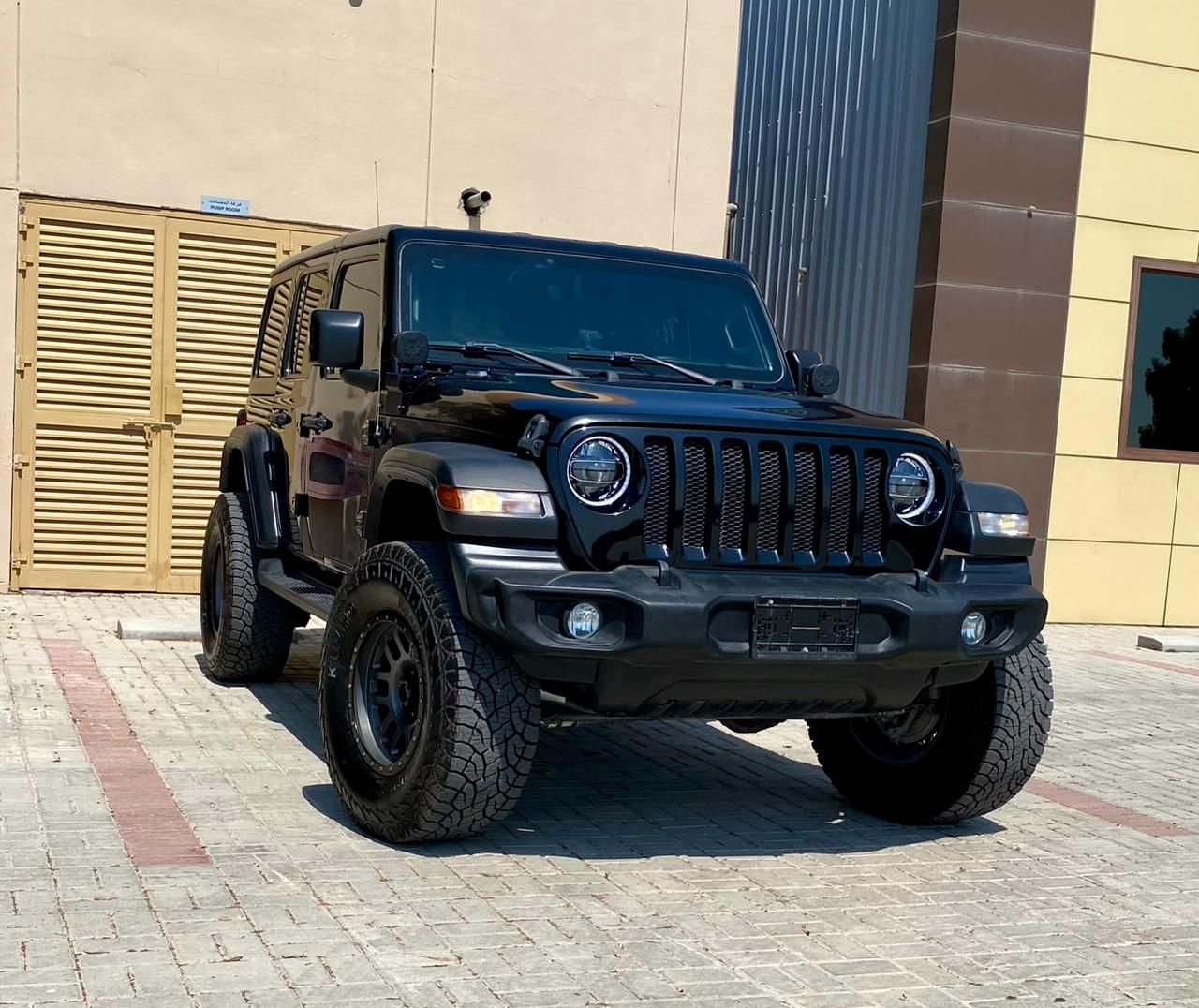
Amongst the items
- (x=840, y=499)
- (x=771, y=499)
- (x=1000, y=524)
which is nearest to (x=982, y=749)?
(x=1000, y=524)

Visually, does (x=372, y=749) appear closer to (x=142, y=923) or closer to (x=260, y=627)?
(x=142, y=923)

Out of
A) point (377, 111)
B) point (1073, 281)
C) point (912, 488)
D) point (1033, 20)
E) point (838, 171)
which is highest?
point (1033, 20)

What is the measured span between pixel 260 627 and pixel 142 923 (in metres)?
3.53

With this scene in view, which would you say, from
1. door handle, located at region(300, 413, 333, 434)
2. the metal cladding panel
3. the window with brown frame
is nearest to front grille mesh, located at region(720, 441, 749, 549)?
door handle, located at region(300, 413, 333, 434)

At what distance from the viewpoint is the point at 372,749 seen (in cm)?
517

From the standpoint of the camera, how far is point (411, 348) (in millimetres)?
5590

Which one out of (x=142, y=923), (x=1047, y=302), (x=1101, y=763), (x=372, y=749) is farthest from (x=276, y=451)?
(x=1047, y=302)

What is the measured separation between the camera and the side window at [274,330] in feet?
25.9

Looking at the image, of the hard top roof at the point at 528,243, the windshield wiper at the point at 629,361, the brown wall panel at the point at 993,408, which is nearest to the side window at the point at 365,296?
the hard top roof at the point at 528,243

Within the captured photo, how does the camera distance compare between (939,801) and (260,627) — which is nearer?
(939,801)

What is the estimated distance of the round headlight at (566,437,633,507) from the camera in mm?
4758

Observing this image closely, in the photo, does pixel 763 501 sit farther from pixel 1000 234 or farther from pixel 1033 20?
pixel 1033 20

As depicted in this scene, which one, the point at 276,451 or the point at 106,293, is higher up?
the point at 106,293

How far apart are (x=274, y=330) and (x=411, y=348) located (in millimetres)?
2775
